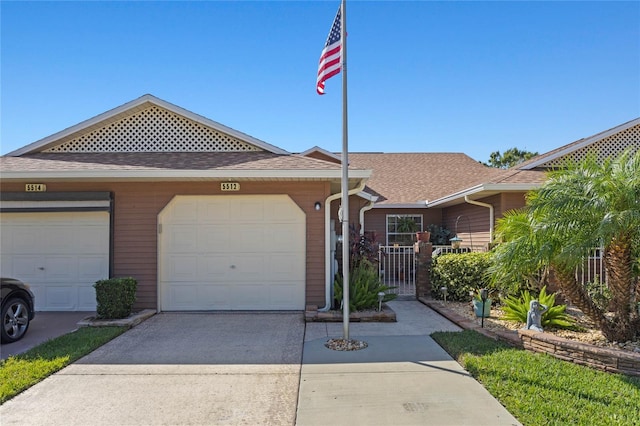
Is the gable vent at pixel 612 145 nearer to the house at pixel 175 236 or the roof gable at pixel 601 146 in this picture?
the roof gable at pixel 601 146

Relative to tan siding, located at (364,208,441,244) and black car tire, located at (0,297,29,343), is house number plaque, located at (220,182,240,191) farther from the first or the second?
tan siding, located at (364,208,441,244)

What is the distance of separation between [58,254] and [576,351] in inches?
365

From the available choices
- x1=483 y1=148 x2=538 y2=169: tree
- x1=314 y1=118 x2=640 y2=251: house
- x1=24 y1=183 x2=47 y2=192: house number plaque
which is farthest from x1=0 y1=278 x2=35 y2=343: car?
x1=483 y1=148 x2=538 y2=169: tree

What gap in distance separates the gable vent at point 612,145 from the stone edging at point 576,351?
6941mm

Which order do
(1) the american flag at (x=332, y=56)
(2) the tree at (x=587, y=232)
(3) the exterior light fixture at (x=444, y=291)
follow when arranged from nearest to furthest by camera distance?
(2) the tree at (x=587, y=232) → (1) the american flag at (x=332, y=56) → (3) the exterior light fixture at (x=444, y=291)

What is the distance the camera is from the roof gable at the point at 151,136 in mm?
9094

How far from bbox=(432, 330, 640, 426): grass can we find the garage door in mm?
3891

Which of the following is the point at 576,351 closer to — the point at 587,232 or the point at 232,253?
the point at 587,232

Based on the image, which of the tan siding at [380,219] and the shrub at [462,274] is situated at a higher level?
the tan siding at [380,219]

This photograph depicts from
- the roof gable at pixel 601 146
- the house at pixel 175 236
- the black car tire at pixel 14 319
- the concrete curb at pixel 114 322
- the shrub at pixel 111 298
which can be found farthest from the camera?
the roof gable at pixel 601 146

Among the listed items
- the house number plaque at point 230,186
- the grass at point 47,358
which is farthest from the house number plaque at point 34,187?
the house number plaque at point 230,186

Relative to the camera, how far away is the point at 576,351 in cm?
485

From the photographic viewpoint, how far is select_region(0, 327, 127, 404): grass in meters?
4.25

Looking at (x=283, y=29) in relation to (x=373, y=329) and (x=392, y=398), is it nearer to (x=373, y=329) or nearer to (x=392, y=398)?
(x=373, y=329)
